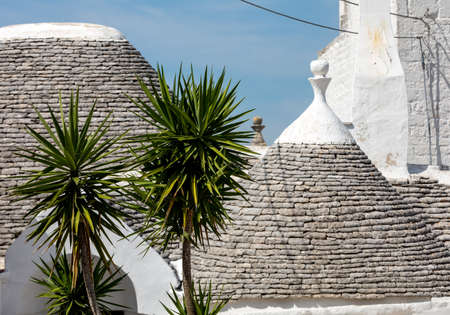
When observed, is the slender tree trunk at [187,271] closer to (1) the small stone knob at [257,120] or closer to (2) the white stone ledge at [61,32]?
(2) the white stone ledge at [61,32]

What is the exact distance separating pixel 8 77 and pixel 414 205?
9.05m

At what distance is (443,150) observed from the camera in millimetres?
25016

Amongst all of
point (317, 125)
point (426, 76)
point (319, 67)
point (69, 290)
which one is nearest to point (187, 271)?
point (69, 290)

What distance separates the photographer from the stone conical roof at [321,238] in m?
14.9

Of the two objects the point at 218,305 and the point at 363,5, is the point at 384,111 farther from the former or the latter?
the point at 218,305

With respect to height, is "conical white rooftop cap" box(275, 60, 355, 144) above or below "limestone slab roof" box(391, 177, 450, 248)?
above

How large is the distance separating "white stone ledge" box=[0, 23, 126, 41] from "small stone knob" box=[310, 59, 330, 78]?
5170 mm

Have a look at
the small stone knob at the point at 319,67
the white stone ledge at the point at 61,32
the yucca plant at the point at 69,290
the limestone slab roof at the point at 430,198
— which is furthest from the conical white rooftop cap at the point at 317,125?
the white stone ledge at the point at 61,32

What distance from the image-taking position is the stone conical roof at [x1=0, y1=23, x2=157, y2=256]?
1836 cm

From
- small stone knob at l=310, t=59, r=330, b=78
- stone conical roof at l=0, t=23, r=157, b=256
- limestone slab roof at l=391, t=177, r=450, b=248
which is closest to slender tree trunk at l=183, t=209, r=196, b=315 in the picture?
small stone knob at l=310, t=59, r=330, b=78

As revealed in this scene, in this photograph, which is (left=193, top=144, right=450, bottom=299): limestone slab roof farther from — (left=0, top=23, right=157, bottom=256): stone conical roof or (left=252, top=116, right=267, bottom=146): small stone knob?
Result: (left=252, top=116, right=267, bottom=146): small stone knob

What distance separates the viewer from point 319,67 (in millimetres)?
16609

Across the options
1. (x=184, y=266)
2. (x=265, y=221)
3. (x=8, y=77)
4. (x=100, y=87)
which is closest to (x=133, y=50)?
(x=100, y=87)

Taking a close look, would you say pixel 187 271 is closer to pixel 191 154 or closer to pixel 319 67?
pixel 191 154
